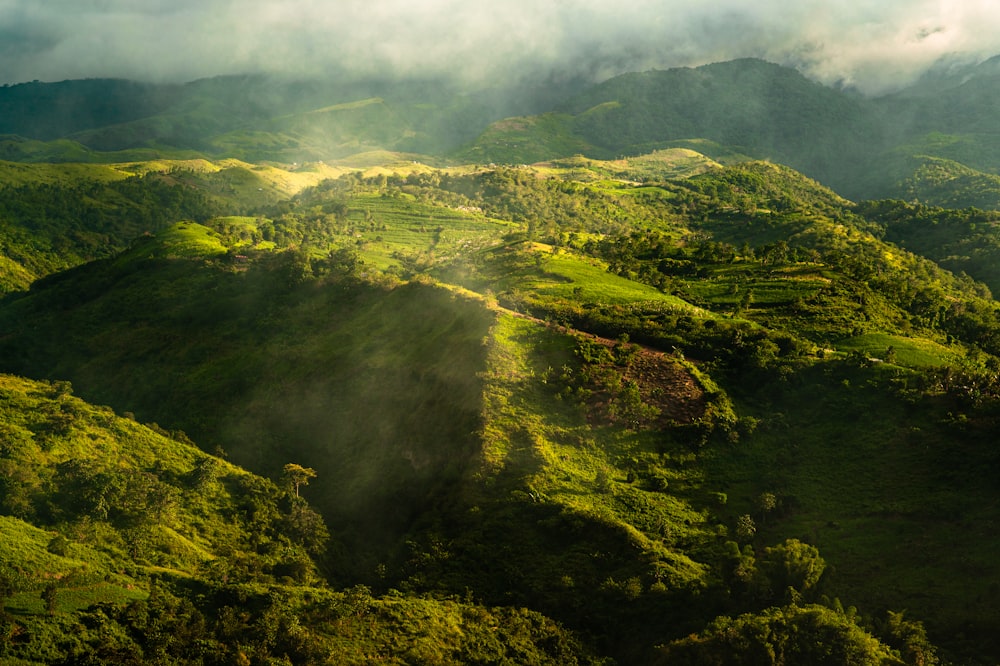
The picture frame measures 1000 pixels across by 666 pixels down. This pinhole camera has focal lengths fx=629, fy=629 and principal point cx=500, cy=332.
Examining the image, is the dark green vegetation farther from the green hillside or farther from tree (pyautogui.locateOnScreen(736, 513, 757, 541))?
the green hillside

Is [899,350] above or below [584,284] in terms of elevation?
below

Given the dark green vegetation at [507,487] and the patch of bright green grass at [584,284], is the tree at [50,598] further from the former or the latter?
the patch of bright green grass at [584,284]

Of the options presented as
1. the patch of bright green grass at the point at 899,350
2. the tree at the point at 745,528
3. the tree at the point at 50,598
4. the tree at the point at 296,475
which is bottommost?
the tree at the point at 745,528

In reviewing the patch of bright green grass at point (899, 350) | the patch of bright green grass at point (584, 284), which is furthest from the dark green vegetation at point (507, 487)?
the patch of bright green grass at point (584, 284)

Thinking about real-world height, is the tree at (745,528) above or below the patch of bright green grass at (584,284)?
below

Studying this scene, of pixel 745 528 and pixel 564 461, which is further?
pixel 564 461

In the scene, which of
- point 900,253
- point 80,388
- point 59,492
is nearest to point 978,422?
point 59,492

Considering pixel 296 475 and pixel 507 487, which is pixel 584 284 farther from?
pixel 296 475

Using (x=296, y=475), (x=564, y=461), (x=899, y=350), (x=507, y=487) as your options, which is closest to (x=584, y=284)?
(x=899, y=350)

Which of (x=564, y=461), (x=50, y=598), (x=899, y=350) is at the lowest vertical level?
(x=564, y=461)

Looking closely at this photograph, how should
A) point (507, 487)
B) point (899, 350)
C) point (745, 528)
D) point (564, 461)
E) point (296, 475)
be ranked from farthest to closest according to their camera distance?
point (899, 350)
point (296, 475)
point (564, 461)
point (507, 487)
point (745, 528)

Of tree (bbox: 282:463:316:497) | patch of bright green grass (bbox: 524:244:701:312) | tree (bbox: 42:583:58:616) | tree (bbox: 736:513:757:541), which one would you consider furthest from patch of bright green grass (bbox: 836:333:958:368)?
tree (bbox: 42:583:58:616)

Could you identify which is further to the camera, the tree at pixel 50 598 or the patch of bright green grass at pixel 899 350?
the patch of bright green grass at pixel 899 350
